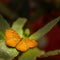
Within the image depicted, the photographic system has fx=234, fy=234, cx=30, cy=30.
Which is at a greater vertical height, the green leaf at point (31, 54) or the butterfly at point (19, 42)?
the butterfly at point (19, 42)

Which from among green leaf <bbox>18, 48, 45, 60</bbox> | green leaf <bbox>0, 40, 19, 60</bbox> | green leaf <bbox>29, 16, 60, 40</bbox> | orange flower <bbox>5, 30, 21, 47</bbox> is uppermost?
green leaf <bbox>29, 16, 60, 40</bbox>

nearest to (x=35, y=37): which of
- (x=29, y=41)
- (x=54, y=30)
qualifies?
(x=29, y=41)

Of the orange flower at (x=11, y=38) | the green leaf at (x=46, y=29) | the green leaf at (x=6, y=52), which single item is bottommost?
the green leaf at (x=6, y=52)

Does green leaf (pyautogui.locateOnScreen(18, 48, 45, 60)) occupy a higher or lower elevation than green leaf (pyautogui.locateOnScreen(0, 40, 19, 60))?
lower

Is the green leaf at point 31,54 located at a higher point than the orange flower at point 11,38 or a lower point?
lower

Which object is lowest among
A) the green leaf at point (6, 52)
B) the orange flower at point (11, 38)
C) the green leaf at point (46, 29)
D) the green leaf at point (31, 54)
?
the green leaf at point (31, 54)

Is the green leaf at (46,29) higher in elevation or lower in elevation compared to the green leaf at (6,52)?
higher

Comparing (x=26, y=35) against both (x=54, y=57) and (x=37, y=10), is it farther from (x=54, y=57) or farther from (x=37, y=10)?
(x=37, y=10)

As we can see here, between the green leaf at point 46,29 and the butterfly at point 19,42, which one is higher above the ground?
the green leaf at point 46,29
